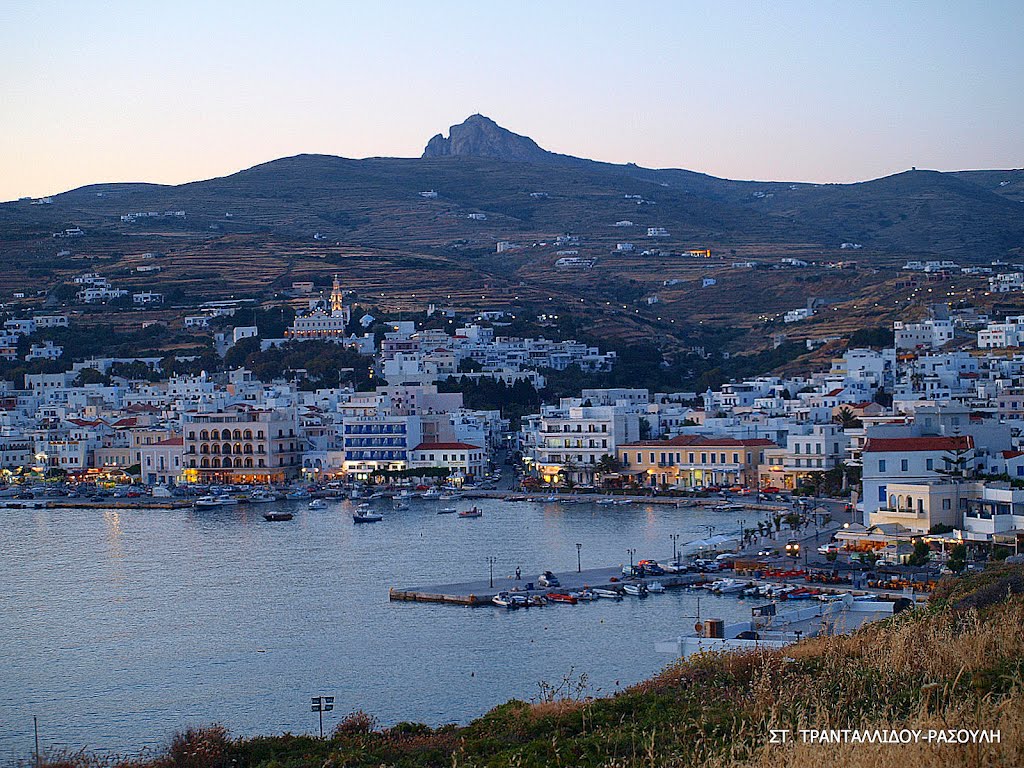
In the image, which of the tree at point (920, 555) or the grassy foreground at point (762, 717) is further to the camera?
the tree at point (920, 555)

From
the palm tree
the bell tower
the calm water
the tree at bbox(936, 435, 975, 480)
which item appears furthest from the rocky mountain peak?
the tree at bbox(936, 435, 975, 480)

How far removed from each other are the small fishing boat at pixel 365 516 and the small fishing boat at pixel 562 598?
485 inches

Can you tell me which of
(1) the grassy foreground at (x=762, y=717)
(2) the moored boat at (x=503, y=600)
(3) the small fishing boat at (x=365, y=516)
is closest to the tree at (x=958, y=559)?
(2) the moored boat at (x=503, y=600)

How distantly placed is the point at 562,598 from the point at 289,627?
365cm

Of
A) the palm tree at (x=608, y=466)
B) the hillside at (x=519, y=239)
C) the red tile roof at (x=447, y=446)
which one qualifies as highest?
the hillside at (x=519, y=239)

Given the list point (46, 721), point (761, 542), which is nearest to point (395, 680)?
point (46, 721)

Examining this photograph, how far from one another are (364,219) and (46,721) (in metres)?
86.4

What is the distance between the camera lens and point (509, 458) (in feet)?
141

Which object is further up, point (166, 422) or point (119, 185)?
point (119, 185)

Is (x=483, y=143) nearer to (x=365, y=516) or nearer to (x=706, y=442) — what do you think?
(x=706, y=442)

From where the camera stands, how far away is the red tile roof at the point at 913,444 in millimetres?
22094

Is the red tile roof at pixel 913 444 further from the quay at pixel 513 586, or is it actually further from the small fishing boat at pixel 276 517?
the small fishing boat at pixel 276 517

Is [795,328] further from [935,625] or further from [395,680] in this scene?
[935,625]

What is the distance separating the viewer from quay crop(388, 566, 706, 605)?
19.4 m
